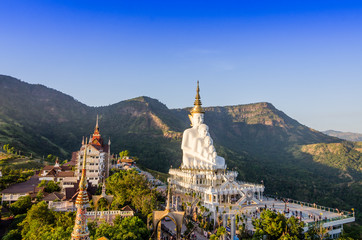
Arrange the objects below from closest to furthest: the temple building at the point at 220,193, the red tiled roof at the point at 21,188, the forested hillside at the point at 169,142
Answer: the temple building at the point at 220,193 → the red tiled roof at the point at 21,188 → the forested hillside at the point at 169,142

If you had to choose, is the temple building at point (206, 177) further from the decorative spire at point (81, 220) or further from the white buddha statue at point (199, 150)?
the decorative spire at point (81, 220)

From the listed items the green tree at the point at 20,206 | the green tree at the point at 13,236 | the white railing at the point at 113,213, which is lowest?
the green tree at the point at 13,236

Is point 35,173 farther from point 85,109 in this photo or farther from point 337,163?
Answer: point 85,109

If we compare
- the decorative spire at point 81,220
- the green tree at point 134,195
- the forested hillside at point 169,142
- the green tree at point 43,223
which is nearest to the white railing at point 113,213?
the green tree at point 134,195

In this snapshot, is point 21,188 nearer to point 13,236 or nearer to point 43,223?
point 13,236

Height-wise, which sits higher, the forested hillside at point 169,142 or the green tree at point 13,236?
the forested hillside at point 169,142

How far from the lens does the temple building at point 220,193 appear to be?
33156mm

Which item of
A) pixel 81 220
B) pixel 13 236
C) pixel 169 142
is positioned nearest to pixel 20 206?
pixel 13 236

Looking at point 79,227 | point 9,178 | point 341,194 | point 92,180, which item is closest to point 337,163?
point 341,194

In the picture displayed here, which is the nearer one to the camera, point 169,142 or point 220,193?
point 220,193

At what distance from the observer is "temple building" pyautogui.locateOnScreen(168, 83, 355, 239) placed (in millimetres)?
33156

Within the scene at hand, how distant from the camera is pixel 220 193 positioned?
3928 cm

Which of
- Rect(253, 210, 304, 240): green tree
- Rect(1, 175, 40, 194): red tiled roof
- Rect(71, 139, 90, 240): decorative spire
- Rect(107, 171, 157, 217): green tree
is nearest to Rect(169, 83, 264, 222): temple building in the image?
Rect(107, 171, 157, 217): green tree

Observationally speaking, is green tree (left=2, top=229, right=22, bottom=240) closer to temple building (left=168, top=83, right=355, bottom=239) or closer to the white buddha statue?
temple building (left=168, top=83, right=355, bottom=239)
